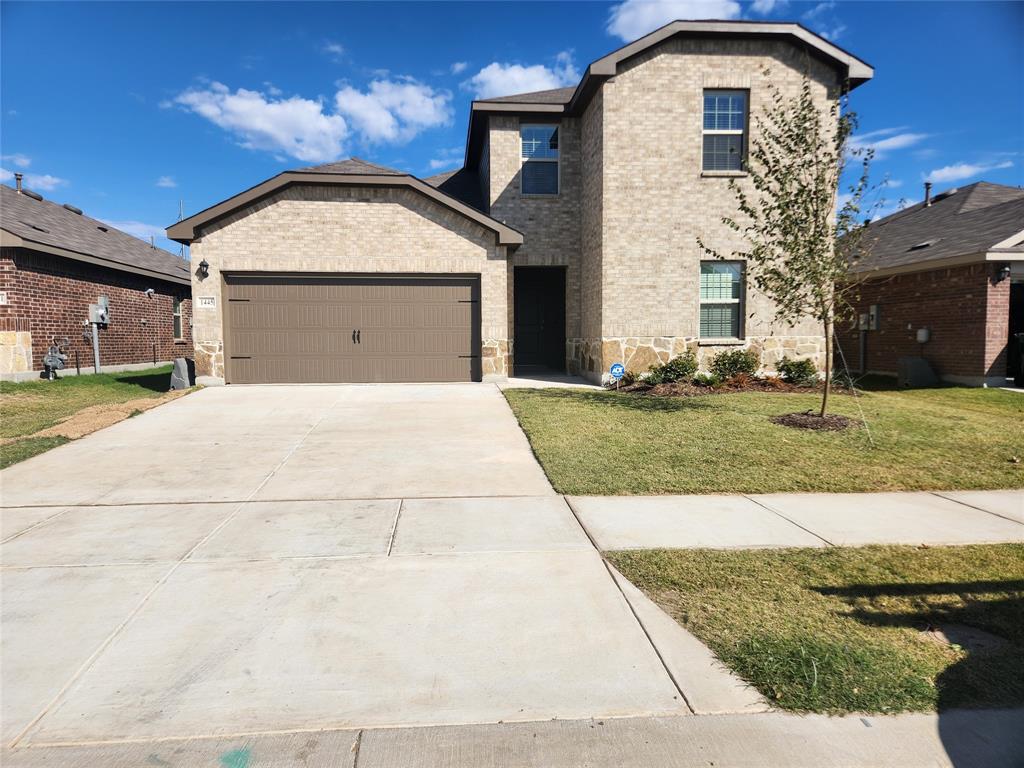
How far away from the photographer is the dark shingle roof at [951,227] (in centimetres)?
1380

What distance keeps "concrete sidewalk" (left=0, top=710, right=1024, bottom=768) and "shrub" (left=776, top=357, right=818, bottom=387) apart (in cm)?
1199

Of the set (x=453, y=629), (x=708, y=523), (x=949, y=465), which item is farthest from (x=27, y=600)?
(x=949, y=465)

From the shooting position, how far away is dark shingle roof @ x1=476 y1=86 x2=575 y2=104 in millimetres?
15263

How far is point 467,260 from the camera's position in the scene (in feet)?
45.2

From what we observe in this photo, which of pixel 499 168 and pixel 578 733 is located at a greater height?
pixel 499 168

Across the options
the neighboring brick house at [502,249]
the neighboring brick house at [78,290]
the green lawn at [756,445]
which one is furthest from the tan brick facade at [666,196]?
the neighboring brick house at [78,290]

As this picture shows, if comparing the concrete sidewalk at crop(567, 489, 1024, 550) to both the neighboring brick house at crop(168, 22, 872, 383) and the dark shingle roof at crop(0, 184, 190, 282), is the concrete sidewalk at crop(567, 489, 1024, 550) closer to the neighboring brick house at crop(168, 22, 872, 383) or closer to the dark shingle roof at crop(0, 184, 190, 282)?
the neighboring brick house at crop(168, 22, 872, 383)

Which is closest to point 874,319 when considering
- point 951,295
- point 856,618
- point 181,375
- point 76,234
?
point 951,295

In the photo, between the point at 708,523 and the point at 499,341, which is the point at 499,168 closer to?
the point at 499,341

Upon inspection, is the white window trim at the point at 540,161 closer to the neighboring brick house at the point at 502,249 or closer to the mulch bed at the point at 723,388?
the neighboring brick house at the point at 502,249

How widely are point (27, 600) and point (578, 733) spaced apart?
11.2 ft

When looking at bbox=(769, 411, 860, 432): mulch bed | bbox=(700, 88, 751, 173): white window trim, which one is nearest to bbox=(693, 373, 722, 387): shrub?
bbox=(769, 411, 860, 432): mulch bed

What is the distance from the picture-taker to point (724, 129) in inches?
531

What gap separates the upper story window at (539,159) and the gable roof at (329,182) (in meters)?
2.66
